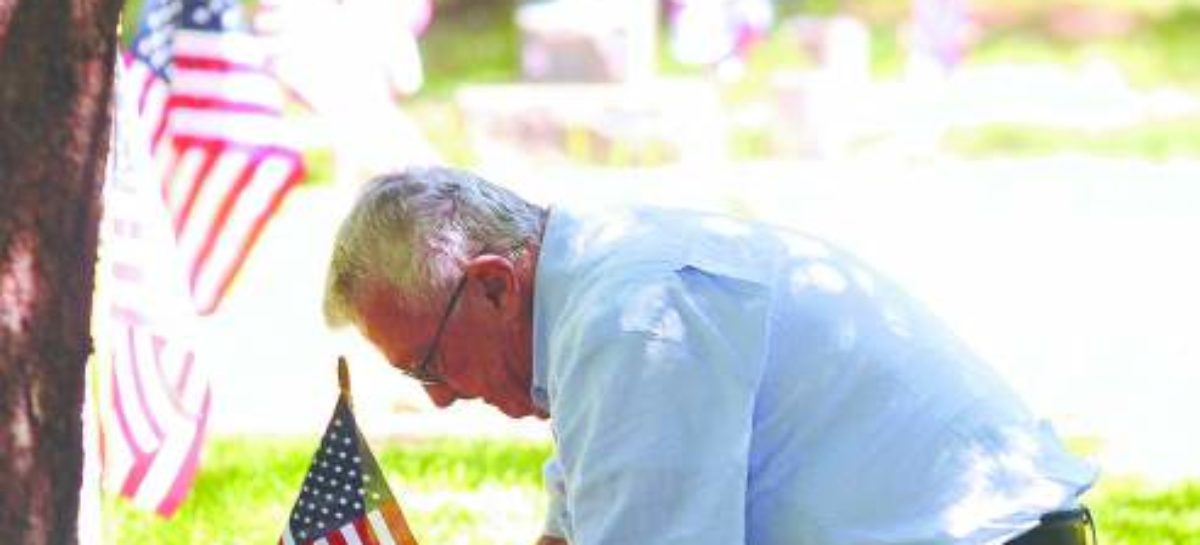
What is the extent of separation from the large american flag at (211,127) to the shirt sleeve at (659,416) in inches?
156

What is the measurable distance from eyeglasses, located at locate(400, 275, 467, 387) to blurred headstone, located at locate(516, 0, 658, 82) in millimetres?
13043

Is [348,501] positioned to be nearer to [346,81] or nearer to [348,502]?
[348,502]

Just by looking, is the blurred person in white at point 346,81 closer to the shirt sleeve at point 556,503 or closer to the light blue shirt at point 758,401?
the shirt sleeve at point 556,503

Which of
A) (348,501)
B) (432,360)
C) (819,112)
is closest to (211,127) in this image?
(348,501)

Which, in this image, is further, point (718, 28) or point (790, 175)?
point (718, 28)

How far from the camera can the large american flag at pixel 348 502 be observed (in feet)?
12.8

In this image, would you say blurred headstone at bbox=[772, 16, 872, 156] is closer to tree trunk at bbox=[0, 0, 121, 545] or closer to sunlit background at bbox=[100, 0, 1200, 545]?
sunlit background at bbox=[100, 0, 1200, 545]

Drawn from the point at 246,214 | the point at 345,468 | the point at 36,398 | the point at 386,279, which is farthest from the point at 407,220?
the point at 246,214

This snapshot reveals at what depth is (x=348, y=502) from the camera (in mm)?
3926

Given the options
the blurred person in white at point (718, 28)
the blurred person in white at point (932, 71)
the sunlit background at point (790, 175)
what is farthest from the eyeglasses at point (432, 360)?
the blurred person in white at point (932, 71)

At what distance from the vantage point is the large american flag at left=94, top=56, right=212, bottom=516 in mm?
6730

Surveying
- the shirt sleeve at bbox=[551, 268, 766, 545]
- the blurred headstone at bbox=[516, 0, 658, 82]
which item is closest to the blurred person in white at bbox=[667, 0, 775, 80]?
the blurred headstone at bbox=[516, 0, 658, 82]

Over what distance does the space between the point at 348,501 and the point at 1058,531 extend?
1.07m

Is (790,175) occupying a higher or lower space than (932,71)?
lower
